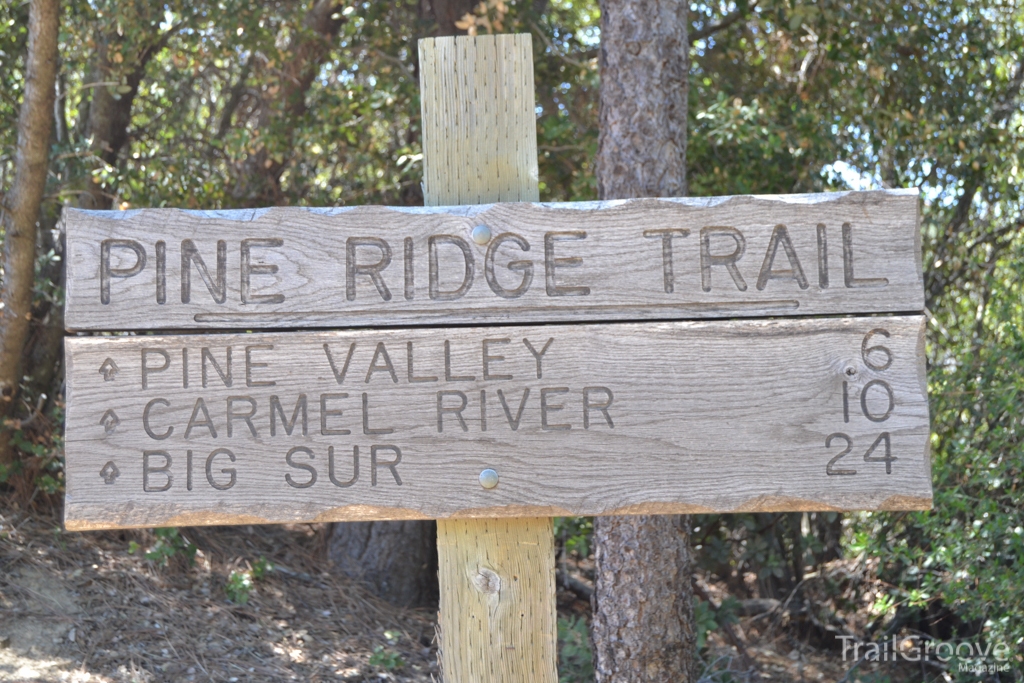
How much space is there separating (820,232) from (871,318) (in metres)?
0.23

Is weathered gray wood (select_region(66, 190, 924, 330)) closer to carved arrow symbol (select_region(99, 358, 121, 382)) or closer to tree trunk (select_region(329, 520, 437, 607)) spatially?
carved arrow symbol (select_region(99, 358, 121, 382))

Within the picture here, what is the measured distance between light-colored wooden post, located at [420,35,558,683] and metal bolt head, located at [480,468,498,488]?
148 mm

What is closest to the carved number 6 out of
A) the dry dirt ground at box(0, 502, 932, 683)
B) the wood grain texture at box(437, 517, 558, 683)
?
the wood grain texture at box(437, 517, 558, 683)

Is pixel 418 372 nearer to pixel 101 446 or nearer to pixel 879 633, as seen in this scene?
pixel 101 446

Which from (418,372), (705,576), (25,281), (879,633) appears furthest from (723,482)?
(705,576)

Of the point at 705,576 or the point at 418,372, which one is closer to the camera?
the point at 418,372

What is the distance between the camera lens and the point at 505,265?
2.10 m

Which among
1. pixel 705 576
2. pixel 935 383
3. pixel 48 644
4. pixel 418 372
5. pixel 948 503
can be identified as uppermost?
pixel 418 372

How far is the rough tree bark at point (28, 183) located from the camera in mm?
4727

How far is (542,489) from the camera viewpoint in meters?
2.05

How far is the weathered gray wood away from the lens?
6.81 ft

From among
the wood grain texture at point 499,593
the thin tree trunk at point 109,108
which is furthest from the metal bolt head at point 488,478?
the thin tree trunk at point 109,108

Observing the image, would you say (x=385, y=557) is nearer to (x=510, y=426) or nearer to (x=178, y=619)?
(x=178, y=619)

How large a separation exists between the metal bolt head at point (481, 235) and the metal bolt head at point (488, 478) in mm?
517
